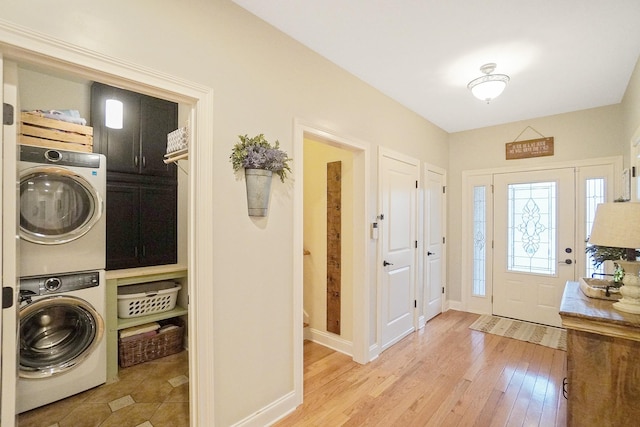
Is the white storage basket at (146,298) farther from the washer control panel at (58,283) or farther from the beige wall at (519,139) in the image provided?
the beige wall at (519,139)

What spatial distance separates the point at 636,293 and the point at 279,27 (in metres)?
2.74

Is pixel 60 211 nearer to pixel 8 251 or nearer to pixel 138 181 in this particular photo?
pixel 138 181

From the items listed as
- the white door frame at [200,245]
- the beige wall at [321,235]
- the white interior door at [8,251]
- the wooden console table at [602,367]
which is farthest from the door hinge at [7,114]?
the wooden console table at [602,367]

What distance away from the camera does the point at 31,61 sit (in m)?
1.22

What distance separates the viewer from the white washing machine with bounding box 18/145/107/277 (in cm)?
202

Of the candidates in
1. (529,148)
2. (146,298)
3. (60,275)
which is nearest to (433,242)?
(529,148)

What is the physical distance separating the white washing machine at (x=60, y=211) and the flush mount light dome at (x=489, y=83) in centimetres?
321

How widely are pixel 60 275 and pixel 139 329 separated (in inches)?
38.1

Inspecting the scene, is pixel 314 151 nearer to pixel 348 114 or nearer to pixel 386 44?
pixel 348 114

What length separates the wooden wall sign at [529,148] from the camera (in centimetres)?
383

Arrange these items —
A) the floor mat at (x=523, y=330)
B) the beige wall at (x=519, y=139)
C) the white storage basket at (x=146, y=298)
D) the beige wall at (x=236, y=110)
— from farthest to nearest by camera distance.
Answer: the beige wall at (x=519, y=139) → the floor mat at (x=523, y=330) → the white storage basket at (x=146, y=298) → the beige wall at (x=236, y=110)

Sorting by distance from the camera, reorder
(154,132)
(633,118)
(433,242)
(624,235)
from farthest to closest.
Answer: (433,242), (154,132), (633,118), (624,235)

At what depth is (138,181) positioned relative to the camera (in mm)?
2984

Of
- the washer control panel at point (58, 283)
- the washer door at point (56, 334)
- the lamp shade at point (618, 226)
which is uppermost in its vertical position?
the lamp shade at point (618, 226)
